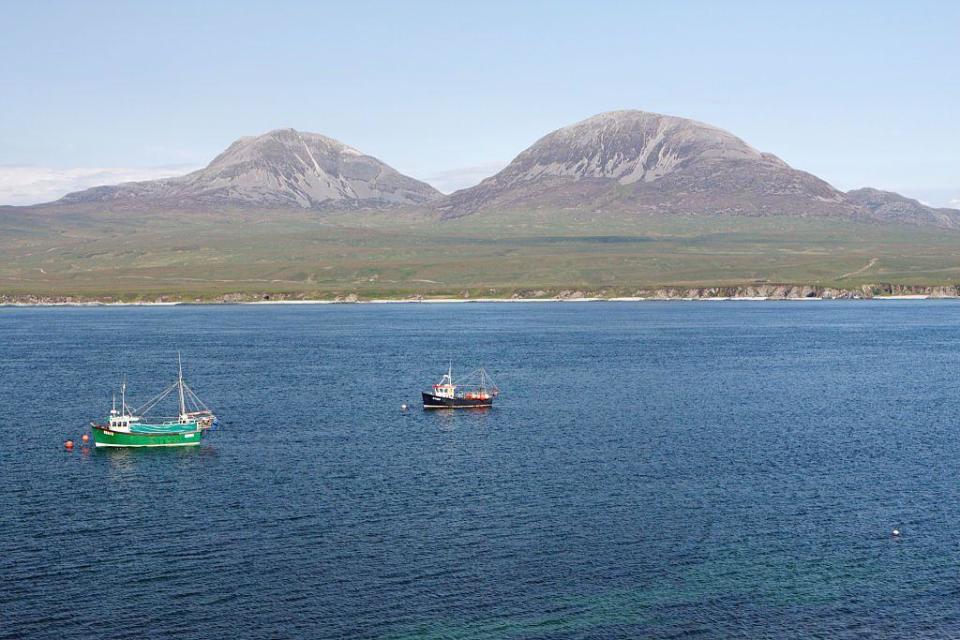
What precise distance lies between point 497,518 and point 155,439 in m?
39.1

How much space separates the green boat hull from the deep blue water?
1.60m

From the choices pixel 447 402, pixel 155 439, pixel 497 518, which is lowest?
pixel 497 518

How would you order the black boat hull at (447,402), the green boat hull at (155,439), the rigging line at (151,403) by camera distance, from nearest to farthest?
the green boat hull at (155,439), the rigging line at (151,403), the black boat hull at (447,402)

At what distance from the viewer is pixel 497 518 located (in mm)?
68375

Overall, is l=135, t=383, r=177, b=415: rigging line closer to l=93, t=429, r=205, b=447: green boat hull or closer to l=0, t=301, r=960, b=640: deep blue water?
l=0, t=301, r=960, b=640: deep blue water

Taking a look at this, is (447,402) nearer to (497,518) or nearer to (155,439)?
(155,439)

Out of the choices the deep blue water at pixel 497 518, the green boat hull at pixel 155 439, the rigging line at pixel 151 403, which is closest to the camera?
the deep blue water at pixel 497 518

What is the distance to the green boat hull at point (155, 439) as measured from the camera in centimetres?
9350

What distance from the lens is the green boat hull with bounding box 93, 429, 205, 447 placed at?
9350 centimetres

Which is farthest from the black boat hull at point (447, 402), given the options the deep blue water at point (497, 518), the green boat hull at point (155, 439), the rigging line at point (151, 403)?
the green boat hull at point (155, 439)

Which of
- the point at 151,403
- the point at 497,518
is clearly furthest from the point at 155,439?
the point at 497,518

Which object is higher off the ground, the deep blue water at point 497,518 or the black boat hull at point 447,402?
the black boat hull at point 447,402

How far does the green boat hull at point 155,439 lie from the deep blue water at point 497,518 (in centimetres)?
160

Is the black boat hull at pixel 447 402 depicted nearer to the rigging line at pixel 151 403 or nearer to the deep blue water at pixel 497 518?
the deep blue water at pixel 497 518
